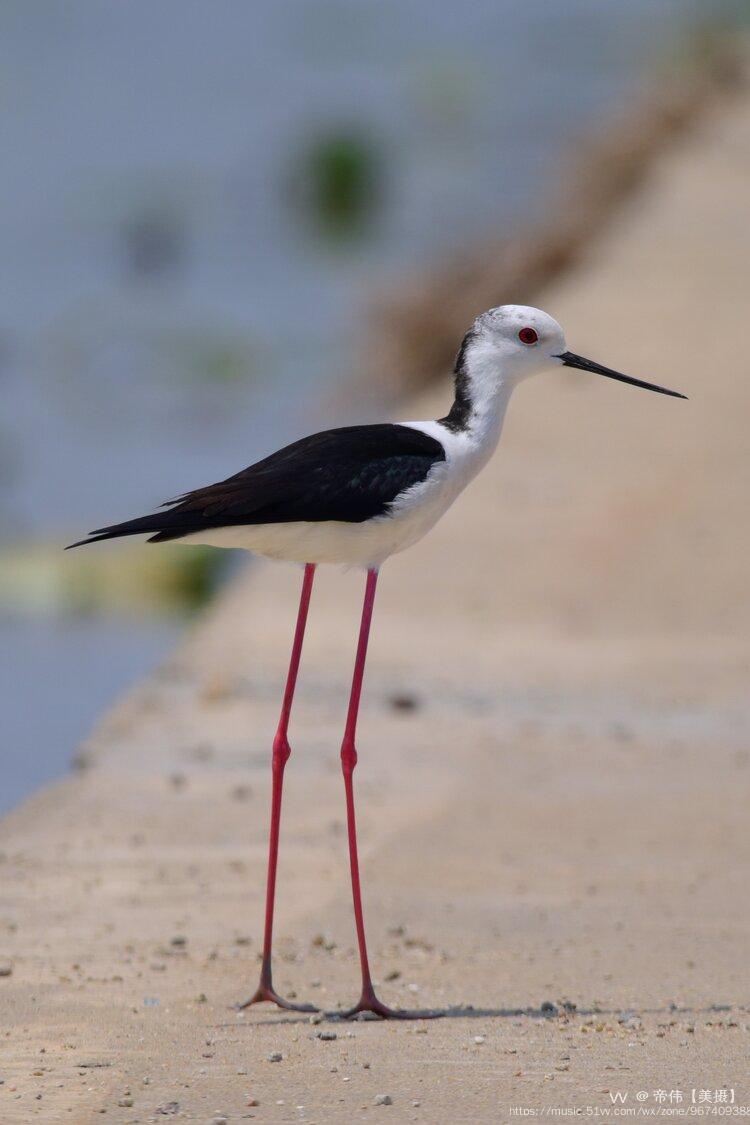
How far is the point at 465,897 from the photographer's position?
7211mm

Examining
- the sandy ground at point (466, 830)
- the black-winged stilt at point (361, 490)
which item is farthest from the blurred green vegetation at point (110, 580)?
the black-winged stilt at point (361, 490)

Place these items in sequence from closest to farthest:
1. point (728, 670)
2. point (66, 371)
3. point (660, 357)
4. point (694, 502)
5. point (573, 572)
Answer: point (728, 670) → point (573, 572) → point (694, 502) → point (660, 357) → point (66, 371)

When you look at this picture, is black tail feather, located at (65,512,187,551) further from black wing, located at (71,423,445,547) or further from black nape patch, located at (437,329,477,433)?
black nape patch, located at (437,329,477,433)

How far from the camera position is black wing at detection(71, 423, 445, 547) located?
5719 millimetres

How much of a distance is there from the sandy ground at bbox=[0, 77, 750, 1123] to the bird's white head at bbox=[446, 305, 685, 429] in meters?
1.76

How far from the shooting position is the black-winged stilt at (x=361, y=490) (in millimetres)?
5746

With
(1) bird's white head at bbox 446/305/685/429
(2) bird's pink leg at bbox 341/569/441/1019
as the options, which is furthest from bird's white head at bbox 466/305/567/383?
(2) bird's pink leg at bbox 341/569/441/1019

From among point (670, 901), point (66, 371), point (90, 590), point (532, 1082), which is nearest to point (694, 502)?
point (90, 590)

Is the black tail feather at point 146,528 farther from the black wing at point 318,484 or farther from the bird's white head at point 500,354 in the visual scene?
the bird's white head at point 500,354

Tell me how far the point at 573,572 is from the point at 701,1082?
844 centimetres

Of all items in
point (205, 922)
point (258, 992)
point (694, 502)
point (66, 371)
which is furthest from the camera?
point (66, 371)

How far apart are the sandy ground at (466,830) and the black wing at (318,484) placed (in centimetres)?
140

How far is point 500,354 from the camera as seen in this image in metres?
6.19

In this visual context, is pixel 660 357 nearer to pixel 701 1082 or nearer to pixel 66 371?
pixel 66 371
